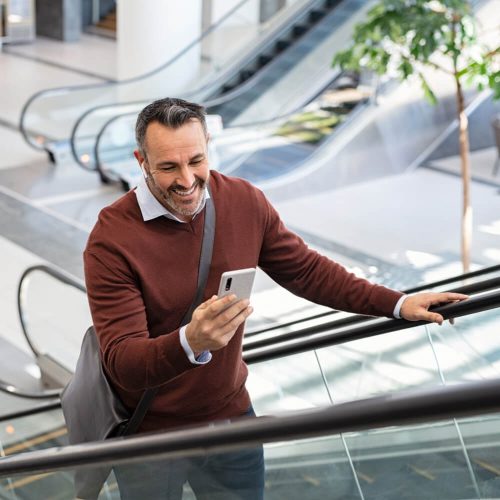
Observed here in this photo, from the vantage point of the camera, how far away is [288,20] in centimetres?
1585

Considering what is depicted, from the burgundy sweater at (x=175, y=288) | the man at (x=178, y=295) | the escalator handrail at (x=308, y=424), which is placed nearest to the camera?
Result: the escalator handrail at (x=308, y=424)

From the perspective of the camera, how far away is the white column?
1430 centimetres

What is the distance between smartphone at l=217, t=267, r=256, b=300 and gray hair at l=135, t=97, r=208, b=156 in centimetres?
45

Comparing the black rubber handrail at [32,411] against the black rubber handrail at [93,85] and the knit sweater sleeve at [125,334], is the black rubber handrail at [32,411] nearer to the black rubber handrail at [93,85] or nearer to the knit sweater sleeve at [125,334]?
the knit sweater sleeve at [125,334]

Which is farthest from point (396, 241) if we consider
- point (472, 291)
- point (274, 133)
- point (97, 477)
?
point (97, 477)

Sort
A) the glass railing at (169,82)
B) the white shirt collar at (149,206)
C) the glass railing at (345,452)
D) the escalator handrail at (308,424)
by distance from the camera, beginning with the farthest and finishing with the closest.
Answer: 1. the glass railing at (169,82)
2. the white shirt collar at (149,206)
3. the glass railing at (345,452)
4. the escalator handrail at (308,424)

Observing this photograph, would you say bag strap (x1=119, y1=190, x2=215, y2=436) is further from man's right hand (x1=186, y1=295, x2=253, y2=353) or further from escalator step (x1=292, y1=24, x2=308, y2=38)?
escalator step (x1=292, y1=24, x2=308, y2=38)

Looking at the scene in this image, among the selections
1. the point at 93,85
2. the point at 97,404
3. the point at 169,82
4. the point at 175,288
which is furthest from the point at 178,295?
the point at 169,82

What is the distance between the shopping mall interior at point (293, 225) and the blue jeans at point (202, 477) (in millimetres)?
60

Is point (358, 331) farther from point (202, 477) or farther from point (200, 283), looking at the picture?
point (202, 477)

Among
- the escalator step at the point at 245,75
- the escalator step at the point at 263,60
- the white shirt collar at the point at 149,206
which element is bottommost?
the escalator step at the point at 245,75

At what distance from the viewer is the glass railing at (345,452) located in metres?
1.78

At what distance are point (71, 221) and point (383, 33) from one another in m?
4.33

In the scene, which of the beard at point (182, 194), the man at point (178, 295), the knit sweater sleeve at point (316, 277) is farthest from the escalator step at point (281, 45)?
the beard at point (182, 194)
